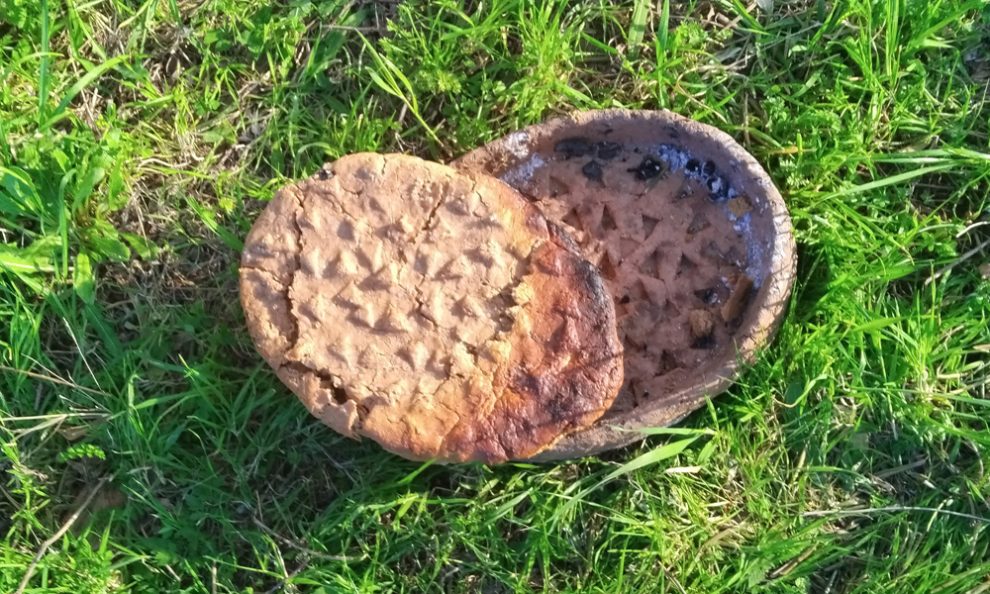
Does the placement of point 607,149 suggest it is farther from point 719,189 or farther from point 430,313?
point 430,313

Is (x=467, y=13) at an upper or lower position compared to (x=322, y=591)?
upper

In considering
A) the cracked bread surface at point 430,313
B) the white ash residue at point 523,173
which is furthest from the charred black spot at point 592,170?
the cracked bread surface at point 430,313

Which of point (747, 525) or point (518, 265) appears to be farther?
point (747, 525)

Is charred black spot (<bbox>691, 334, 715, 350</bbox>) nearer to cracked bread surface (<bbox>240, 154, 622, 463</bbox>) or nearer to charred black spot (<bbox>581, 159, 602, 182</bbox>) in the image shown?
cracked bread surface (<bbox>240, 154, 622, 463</bbox>)

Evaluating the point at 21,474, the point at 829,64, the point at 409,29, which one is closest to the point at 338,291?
the point at 409,29

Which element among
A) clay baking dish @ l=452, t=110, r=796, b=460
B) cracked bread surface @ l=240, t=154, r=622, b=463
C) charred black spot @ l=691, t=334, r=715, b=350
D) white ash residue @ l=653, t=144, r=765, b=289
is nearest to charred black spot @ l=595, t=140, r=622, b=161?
clay baking dish @ l=452, t=110, r=796, b=460

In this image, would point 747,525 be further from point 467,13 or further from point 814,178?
point 467,13
